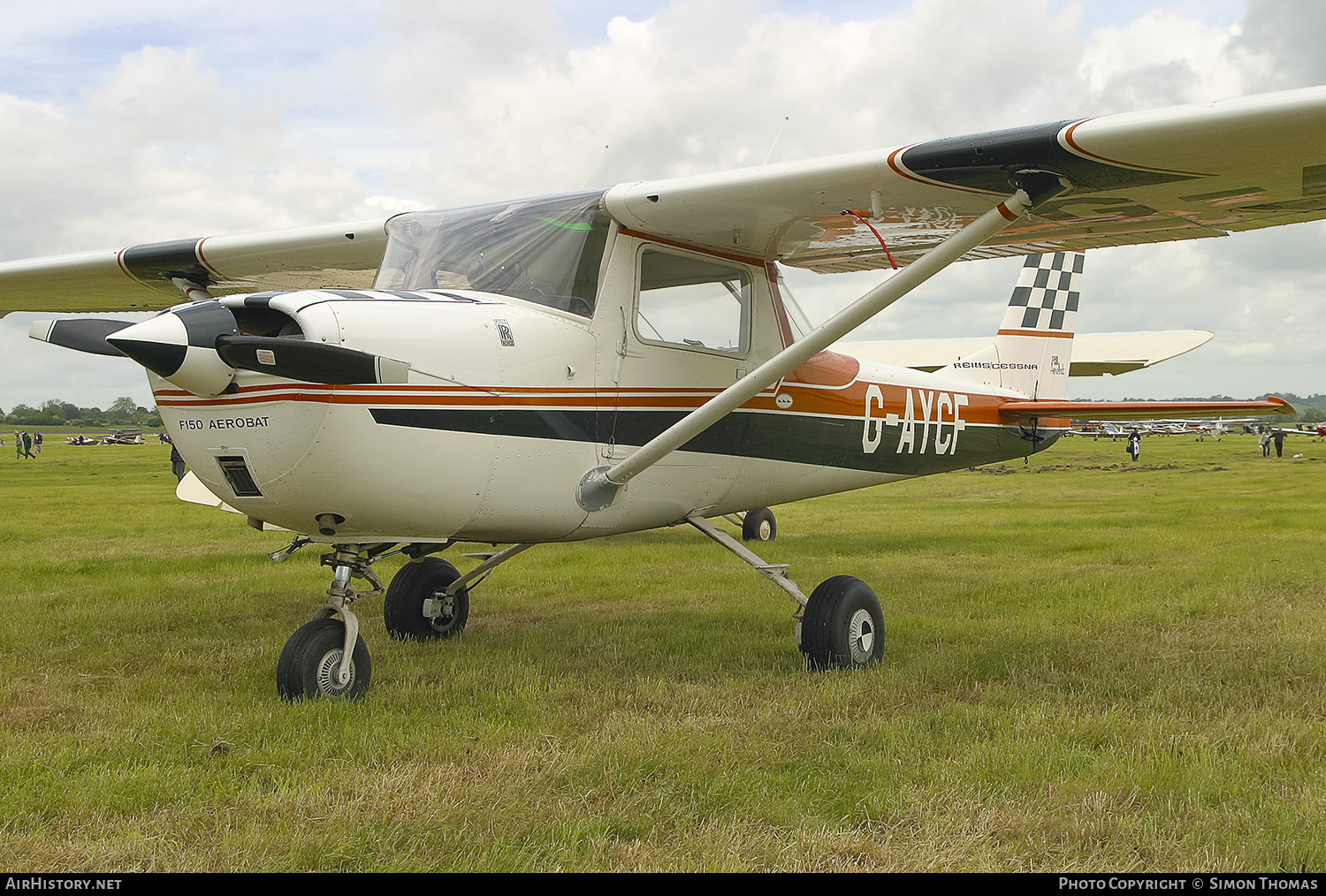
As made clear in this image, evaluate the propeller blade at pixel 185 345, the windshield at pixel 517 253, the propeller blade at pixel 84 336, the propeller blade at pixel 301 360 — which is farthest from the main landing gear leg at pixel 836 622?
the propeller blade at pixel 84 336

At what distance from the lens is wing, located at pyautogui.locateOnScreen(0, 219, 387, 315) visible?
695 centimetres

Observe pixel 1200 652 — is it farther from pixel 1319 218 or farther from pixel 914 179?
pixel 914 179

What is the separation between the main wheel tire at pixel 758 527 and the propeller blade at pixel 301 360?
8835mm

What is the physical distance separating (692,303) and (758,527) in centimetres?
710

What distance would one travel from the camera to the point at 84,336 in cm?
409

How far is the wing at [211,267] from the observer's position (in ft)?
22.8

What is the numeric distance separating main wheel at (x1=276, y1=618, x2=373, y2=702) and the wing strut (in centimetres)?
131

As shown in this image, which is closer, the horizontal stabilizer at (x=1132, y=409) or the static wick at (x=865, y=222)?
the static wick at (x=865, y=222)

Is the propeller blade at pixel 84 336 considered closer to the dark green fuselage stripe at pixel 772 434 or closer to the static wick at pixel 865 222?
the dark green fuselage stripe at pixel 772 434

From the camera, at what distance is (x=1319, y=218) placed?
5.45 metres

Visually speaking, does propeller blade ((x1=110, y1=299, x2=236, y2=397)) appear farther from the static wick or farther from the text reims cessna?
the static wick

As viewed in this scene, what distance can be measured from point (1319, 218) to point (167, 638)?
7228 millimetres

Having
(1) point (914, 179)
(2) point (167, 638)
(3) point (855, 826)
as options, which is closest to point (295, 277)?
(2) point (167, 638)

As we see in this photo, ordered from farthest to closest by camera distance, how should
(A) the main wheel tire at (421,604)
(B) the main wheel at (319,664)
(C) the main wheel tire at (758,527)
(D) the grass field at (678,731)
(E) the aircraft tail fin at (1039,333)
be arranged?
(C) the main wheel tire at (758,527) < (E) the aircraft tail fin at (1039,333) < (A) the main wheel tire at (421,604) < (B) the main wheel at (319,664) < (D) the grass field at (678,731)
